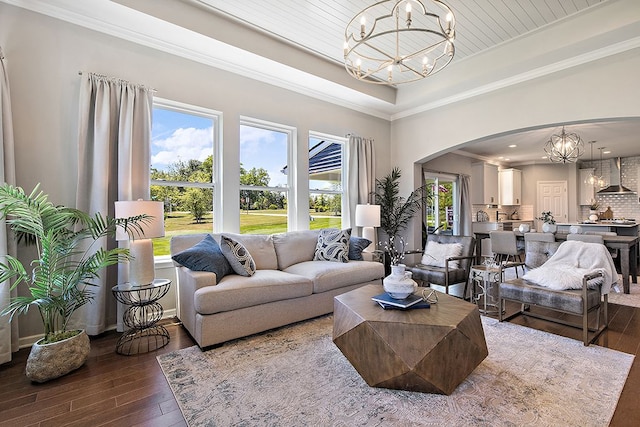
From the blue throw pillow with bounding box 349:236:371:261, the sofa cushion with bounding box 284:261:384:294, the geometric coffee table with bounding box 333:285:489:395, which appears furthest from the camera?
the blue throw pillow with bounding box 349:236:371:261

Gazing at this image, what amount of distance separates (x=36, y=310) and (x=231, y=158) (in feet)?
8.27

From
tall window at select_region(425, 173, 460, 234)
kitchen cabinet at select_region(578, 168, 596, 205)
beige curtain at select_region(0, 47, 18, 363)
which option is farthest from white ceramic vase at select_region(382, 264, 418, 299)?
kitchen cabinet at select_region(578, 168, 596, 205)

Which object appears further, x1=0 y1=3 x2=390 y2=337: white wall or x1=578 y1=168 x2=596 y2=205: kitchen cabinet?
x1=578 y1=168 x2=596 y2=205: kitchen cabinet

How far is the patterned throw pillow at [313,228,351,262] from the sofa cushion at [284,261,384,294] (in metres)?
0.12

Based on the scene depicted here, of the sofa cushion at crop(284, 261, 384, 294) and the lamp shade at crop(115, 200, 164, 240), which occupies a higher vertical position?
the lamp shade at crop(115, 200, 164, 240)

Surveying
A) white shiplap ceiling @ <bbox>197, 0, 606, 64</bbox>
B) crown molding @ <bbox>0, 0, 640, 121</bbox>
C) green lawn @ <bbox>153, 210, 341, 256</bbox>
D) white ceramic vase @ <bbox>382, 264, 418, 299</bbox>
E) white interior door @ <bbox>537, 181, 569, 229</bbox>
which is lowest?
white ceramic vase @ <bbox>382, 264, 418, 299</bbox>

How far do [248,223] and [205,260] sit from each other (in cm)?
140

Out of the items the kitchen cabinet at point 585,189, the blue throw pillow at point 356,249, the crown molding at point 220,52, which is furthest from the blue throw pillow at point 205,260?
the kitchen cabinet at point 585,189

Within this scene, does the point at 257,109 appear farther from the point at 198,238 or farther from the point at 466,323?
the point at 466,323

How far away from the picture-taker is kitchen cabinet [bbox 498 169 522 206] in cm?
911

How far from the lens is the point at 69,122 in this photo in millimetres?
2969

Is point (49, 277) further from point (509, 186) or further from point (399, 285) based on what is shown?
point (509, 186)

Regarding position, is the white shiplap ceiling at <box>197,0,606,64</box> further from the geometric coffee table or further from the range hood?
the range hood

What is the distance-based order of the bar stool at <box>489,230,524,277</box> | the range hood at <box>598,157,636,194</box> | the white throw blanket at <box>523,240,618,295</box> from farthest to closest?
the range hood at <box>598,157,636,194</box>, the bar stool at <box>489,230,524,277</box>, the white throw blanket at <box>523,240,618,295</box>
